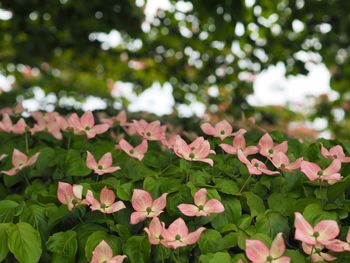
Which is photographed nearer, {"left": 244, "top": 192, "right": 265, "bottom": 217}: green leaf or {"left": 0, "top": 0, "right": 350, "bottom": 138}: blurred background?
{"left": 244, "top": 192, "right": 265, "bottom": 217}: green leaf

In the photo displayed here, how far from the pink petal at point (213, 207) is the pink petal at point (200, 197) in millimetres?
16

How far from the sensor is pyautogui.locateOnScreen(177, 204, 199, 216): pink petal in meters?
1.49

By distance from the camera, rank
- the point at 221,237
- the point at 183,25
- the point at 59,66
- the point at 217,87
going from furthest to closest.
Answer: the point at 59,66 < the point at 217,87 < the point at 183,25 < the point at 221,237

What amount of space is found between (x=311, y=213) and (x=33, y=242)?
81cm

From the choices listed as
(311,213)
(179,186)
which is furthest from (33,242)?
(311,213)

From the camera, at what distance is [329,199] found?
5.21 ft

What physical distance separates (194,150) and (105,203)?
0.35m

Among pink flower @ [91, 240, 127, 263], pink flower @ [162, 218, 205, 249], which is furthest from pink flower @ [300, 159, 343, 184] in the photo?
pink flower @ [91, 240, 127, 263]

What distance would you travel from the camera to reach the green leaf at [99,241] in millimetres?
1474

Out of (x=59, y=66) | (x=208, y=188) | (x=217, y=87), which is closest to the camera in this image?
(x=208, y=188)

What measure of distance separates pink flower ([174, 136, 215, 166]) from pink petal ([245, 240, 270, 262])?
1.36 feet

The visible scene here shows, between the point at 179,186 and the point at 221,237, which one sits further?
the point at 179,186

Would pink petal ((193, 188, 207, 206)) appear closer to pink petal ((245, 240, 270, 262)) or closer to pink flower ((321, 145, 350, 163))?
pink petal ((245, 240, 270, 262))

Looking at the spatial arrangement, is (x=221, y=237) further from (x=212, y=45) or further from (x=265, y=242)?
(x=212, y=45)
